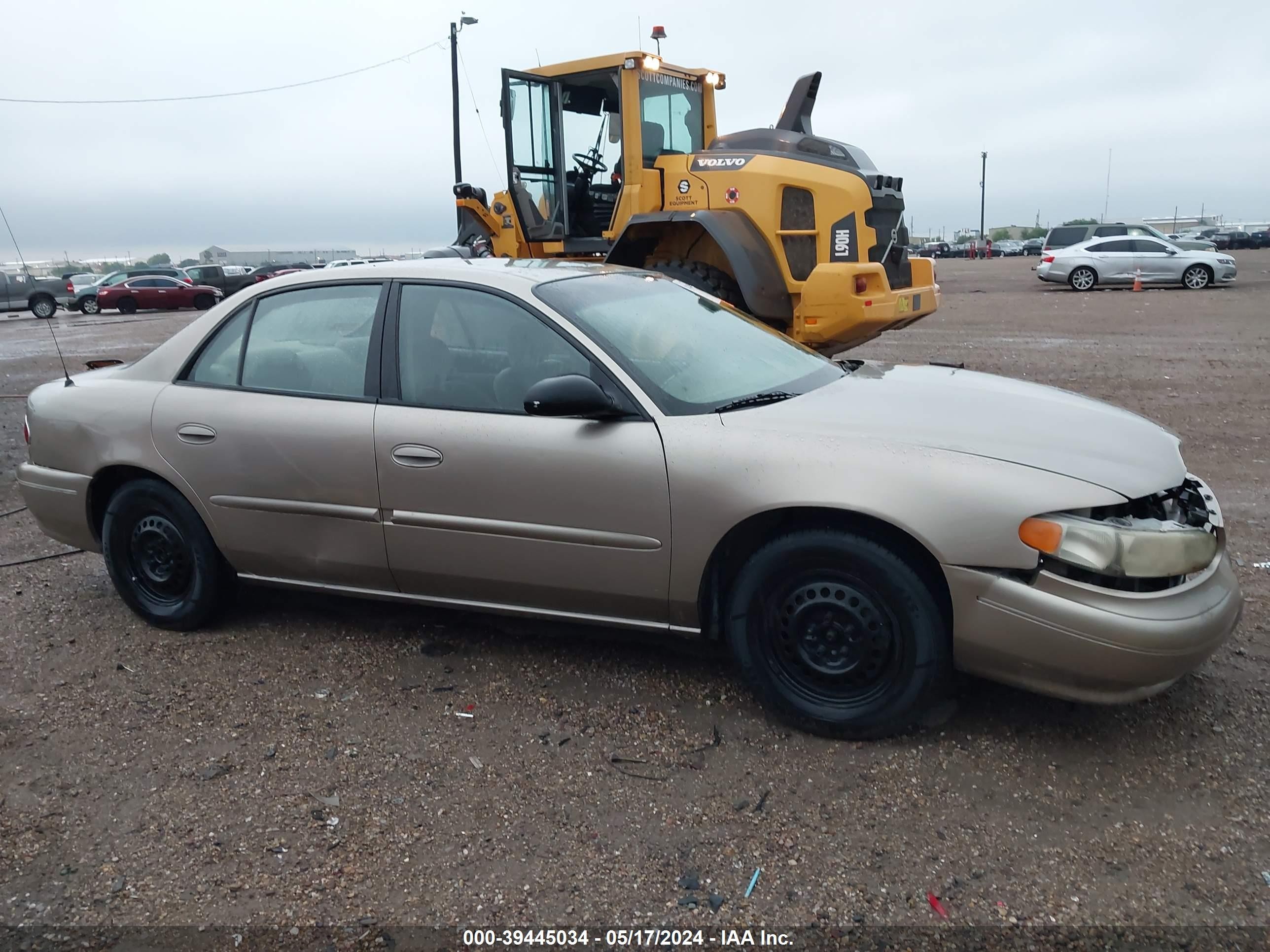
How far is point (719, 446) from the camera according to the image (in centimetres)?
342

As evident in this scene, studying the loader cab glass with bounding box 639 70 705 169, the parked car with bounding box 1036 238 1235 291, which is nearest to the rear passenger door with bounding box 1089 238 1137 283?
the parked car with bounding box 1036 238 1235 291

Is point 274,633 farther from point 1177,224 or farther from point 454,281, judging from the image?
point 1177,224

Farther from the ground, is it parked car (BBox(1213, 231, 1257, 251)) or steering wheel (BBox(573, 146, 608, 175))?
steering wheel (BBox(573, 146, 608, 175))

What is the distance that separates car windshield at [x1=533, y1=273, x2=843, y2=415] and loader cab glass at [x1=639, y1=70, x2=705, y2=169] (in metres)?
5.66

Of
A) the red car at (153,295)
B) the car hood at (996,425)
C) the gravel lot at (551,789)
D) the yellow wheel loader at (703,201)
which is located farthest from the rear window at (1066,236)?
the car hood at (996,425)

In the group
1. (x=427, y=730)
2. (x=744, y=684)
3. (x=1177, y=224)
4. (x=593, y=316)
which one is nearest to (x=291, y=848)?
(x=427, y=730)

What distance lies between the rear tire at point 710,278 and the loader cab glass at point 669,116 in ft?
3.61

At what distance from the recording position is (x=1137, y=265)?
80.6 feet

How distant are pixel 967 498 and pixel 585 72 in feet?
25.4

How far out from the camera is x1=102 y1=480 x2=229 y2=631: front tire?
173 inches

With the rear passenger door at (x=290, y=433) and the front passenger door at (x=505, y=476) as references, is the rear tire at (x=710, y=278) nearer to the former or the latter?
the rear passenger door at (x=290, y=433)

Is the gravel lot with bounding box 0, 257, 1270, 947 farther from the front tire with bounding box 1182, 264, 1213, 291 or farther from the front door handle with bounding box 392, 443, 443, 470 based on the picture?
the front tire with bounding box 1182, 264, 1213, 291

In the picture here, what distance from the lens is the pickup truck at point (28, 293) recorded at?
30.3 meters

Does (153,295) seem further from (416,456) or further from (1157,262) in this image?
(416,456)
